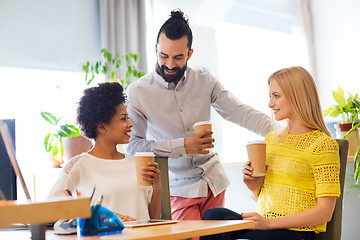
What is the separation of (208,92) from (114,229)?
4.28 ft

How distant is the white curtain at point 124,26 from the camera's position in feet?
13.0

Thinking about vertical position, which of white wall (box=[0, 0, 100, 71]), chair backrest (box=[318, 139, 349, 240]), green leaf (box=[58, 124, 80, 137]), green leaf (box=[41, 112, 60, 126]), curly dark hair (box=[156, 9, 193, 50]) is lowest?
chair backrest (box=[318, 139, 349, 240])

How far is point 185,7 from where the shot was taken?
15.1ft

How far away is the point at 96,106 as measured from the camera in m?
1.97

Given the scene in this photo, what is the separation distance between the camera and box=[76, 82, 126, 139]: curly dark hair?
197 centimetres

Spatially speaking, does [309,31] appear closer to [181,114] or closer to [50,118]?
[50,118]

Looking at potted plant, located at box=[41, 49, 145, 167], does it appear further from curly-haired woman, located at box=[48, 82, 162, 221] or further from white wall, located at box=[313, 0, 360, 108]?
white wall, located at box=[313, 0, 360, 108]

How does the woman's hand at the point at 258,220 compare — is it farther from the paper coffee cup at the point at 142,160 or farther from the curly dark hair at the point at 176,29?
the curly dark hair at the point at 176,29

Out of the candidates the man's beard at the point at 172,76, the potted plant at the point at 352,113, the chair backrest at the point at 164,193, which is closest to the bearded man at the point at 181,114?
the man's beard at the point at 172,76

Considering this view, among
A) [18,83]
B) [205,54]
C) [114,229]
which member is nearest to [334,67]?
[205,54]

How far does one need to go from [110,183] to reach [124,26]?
255cm

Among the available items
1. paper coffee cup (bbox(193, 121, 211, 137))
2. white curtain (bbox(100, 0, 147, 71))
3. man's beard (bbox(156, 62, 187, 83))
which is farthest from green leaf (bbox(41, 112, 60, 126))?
paper coffee cup (bbox(193, 121, 211, 137))

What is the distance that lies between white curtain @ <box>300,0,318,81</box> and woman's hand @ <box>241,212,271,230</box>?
4.24 meters

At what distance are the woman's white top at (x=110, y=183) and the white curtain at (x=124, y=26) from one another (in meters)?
2.29
